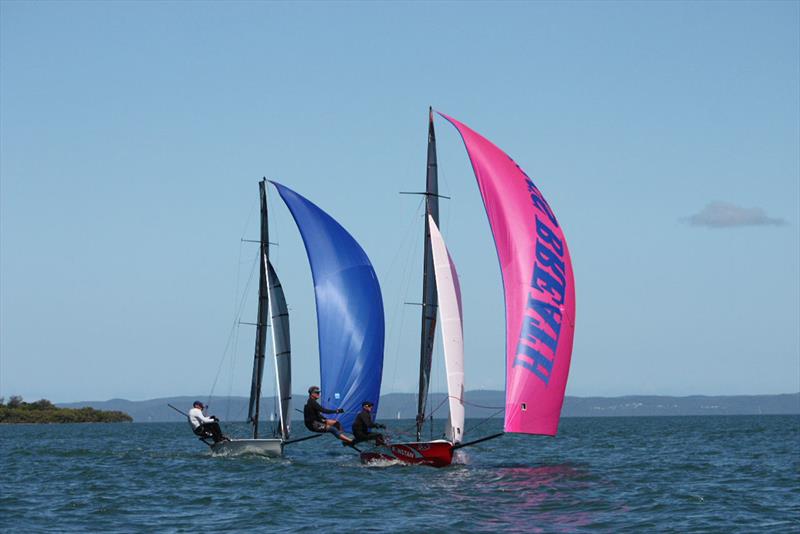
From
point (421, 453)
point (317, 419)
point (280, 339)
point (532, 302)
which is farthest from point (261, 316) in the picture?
point (532, 302)

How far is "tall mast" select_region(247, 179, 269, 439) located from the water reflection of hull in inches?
293

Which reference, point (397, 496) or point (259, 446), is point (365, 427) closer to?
point (397, 496)

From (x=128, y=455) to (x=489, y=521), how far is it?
27.2 m

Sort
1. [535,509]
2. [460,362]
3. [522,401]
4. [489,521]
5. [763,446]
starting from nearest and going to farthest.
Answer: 1. [489,521]
2. [535,509]
3. [522,401]
4. [460,362]
5. [763,446]

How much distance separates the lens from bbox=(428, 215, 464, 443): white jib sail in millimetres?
28953

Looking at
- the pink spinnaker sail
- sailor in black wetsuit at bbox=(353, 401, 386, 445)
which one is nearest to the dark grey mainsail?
sailor in black wetsuit at bbox=(353, 401, 386, 445)

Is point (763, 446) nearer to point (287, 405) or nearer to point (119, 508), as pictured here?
point (287, 405)

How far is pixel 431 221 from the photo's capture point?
3003 centimetres

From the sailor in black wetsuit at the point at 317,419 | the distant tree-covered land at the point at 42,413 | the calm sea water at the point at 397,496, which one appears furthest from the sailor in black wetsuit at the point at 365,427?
the distant tree-covered land at the point at 42,413

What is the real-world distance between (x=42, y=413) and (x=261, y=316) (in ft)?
390

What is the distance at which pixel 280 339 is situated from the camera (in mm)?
35938

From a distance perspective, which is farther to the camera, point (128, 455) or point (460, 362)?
point (128, 455)

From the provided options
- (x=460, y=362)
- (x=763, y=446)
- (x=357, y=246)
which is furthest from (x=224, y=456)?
(x=763, y=446)

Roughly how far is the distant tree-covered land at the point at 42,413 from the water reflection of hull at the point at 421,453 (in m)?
119
